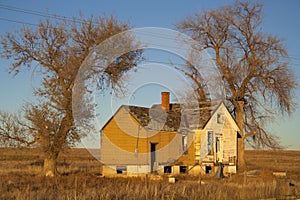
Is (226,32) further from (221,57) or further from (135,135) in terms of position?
(135,135)

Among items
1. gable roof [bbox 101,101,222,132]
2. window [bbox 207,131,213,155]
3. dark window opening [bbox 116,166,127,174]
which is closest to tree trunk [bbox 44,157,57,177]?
dark window opening [bbox 116,166,127,174]

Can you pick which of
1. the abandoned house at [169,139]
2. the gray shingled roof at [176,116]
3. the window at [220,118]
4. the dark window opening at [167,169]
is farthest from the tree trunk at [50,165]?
the window at [220,118]

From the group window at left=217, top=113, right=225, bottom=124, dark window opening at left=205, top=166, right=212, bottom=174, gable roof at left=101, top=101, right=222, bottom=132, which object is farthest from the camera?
window at left=217, top=113, right=225, bottom=124

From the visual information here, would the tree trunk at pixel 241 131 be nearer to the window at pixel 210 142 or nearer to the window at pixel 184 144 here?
the window at pixel 210 142

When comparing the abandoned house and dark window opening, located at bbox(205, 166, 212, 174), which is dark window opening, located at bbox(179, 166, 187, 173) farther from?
dark window opening, located at bbox(205, 166, 212, 174)

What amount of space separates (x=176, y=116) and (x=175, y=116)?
16cm

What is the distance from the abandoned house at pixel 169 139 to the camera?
28.1 metres

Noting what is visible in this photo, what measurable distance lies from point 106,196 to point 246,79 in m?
25.8

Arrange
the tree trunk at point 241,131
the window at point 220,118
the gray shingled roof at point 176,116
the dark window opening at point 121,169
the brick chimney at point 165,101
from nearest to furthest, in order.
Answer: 1. the dark window opening at point 121,169
2. the gray shingled roof at point 176,116
3. the window at point 220,118
4. the brick chimney at point 165,101
5. the tree trunk at point 241,131

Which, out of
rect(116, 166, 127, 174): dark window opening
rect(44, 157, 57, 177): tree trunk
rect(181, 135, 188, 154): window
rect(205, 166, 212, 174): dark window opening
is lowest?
rect(205, 166, 212, 174): dark window opening

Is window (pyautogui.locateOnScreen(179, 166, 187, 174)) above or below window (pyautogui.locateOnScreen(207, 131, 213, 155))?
below

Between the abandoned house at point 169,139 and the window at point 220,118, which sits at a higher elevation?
the window at point 220,118

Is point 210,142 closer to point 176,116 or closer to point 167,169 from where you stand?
point 176,116

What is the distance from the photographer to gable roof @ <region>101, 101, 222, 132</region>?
94.2ft
